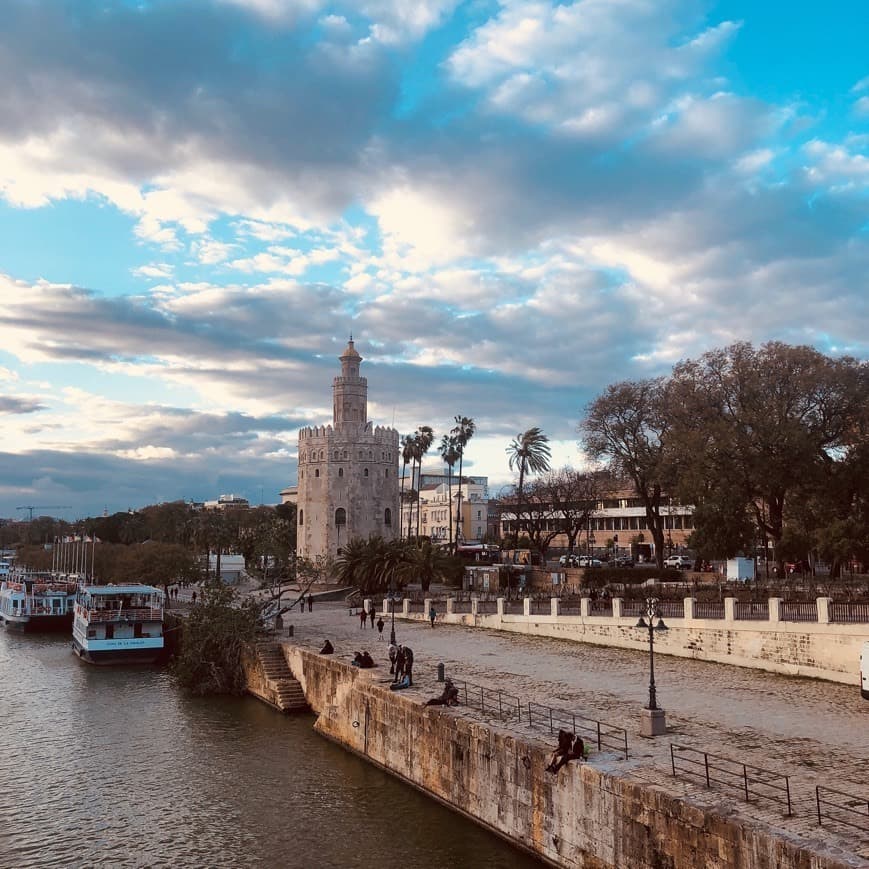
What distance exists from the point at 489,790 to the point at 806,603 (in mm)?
12243

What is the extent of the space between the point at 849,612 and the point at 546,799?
12238 millimetres

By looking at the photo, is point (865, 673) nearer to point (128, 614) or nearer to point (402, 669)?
point (402, 669)

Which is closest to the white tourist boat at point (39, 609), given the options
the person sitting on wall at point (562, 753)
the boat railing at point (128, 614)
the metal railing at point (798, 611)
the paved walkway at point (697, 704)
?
the boat railing at point (128, 614)

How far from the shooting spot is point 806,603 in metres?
24.5

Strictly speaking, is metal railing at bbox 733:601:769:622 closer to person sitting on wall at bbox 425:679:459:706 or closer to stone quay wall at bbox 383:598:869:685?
stone quay wall at bbox 383:598:869:685

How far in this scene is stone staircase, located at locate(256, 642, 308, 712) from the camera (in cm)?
3020

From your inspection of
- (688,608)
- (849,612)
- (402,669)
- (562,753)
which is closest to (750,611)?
(688,608)

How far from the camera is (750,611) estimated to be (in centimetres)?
2605

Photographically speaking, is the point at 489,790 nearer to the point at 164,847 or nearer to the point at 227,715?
the point at 164,847

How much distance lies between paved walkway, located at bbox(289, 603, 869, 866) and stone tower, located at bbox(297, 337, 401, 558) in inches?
1615

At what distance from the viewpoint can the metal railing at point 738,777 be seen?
A: 1295 cm

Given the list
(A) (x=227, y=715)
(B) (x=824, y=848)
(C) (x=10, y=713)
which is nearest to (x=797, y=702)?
(B) (x=824, y=848)

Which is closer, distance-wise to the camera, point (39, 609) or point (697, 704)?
point (697, 704)

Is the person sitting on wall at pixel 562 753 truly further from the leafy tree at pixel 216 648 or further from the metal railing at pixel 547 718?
the leafy tree at pixel 216 648
